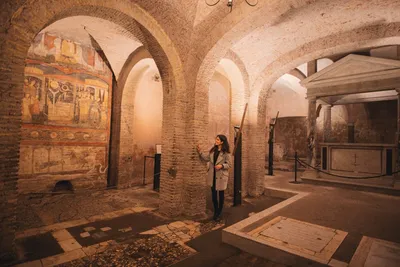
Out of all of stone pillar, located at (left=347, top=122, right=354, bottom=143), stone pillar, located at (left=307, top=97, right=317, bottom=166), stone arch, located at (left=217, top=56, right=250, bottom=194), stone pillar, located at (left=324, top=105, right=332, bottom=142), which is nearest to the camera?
stone arch, located at (left=217, top=56, right=250, bottom=194)

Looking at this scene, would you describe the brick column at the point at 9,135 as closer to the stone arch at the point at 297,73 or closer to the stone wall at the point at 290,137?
the stone arch at the point at 297,73

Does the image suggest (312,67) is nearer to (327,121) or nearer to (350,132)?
(327,121)

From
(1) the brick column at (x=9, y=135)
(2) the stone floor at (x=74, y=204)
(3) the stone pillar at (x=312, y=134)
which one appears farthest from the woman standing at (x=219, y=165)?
(3) the stone pillar at (x=312, y=134)

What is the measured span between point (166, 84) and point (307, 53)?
175 inches

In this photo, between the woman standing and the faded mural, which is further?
the faded mural

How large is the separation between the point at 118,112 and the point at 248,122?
15.8 feet

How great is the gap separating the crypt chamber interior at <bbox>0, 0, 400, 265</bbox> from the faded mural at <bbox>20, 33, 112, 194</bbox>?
3 centimetres

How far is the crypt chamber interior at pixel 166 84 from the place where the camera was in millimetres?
4285

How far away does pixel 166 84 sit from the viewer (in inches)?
227

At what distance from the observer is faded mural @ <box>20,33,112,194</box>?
6.89 meters

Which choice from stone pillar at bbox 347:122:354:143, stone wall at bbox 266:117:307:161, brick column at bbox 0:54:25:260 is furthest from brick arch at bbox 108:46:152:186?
stone pillar at bbox 347:122:354:143

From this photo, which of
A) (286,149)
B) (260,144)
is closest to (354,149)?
(260,144)

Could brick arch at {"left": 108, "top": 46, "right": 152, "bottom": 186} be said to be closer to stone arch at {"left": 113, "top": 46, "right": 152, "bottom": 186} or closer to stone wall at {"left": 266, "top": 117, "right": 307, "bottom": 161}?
stone arch at {"left": 113, "top": 46, "right": 152, "bottom": 186}

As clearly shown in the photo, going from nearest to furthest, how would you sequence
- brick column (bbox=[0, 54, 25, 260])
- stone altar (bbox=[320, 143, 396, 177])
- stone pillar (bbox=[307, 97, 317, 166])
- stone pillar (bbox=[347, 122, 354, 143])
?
brick column (bbox=[0, 54, 25, 260]) < stone altar (bbox=[320, 143, 396, 177]) < stone pillar (bbox=[307, 97, 317, 166]) < stone pillar (bbox=[347, 122, 354, 143])
